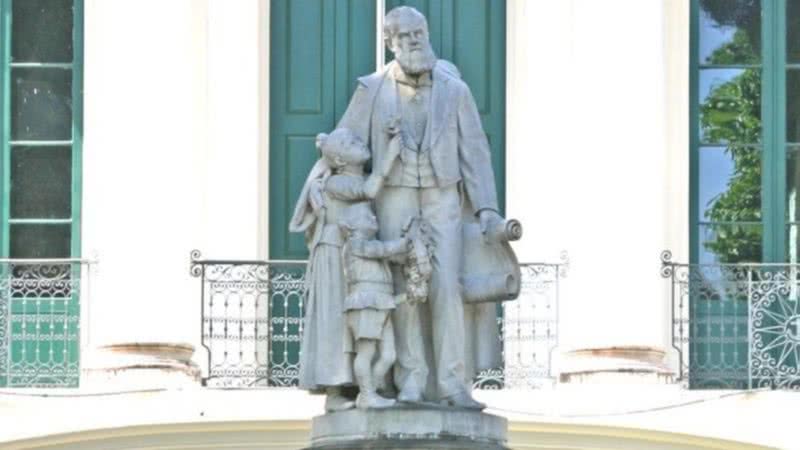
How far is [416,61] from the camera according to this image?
89.5ft

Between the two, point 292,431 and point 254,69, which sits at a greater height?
point 254,69

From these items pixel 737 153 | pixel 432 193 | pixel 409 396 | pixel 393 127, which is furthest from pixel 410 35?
pixel 737 153

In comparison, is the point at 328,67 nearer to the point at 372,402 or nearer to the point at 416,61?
the point at 416,61

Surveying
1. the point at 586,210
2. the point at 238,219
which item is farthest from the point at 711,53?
the point at 238,219

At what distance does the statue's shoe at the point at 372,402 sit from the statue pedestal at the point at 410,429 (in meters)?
0.04

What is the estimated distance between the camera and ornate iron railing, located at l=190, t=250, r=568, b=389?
34375 mm

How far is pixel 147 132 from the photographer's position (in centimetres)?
3462

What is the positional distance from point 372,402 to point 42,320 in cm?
846

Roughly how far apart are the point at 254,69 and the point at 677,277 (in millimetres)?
3585

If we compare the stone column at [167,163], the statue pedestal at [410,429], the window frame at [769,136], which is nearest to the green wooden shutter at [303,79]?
the stone column at [167,163]

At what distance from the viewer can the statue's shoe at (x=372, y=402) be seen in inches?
1053

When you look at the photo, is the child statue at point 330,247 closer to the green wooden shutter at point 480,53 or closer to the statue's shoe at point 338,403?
the statue's shoe at point 338,403

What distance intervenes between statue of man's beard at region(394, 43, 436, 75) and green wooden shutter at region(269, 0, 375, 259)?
779cm

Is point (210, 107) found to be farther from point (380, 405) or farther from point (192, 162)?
point (380, 405)
